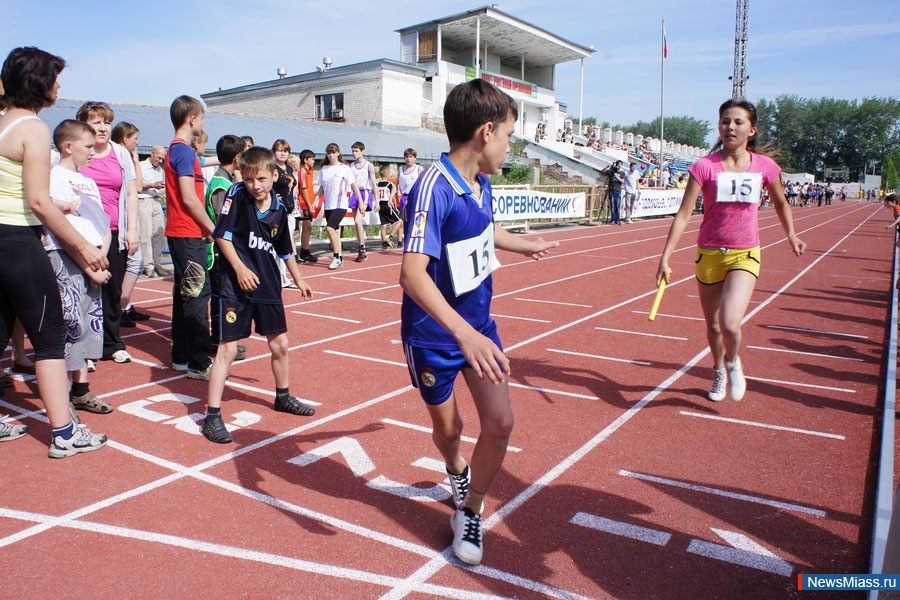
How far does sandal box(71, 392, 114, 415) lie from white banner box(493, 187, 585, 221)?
1395 centimetres

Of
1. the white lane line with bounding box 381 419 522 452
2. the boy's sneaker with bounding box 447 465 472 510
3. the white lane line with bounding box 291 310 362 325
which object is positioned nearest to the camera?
the boy's sneaker with bounding box 447 465 472 510

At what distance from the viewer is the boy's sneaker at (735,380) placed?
4965 millimetres

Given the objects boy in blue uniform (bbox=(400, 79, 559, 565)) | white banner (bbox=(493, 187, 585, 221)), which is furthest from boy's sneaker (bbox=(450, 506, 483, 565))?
white banner (bbox=(493, 187, 585, 221))

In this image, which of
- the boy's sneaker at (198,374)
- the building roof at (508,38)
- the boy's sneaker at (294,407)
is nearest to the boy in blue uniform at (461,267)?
the boy's sneaker at (294,407)

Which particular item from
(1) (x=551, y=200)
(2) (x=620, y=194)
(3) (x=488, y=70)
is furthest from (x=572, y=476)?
(3) (x=488, y=70)

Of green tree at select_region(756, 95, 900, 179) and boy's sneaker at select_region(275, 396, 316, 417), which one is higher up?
green tree at select_region(756, 95, 900, 179)

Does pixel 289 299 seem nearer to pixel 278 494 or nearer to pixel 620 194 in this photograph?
pixel 278 494

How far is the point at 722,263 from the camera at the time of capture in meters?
5.07

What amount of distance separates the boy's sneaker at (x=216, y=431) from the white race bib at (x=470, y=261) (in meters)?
2.25

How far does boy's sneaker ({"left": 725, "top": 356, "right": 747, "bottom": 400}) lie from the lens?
4.96m

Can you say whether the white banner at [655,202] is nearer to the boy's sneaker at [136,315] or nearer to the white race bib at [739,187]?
the boy's sneaker at [136,315]

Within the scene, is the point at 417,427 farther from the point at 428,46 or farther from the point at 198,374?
the point at 428,46

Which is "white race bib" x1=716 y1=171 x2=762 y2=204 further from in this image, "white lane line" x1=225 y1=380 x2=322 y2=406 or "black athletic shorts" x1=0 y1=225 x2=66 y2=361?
"black athletic shorts" x1=0 y1=225 x2=66 y2=361

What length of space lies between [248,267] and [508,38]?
41.9 meters
